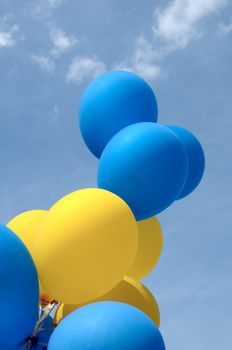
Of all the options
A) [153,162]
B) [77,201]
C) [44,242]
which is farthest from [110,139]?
[44,242]

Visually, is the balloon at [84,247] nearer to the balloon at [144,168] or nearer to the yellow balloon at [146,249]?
the balloon at [144,168]

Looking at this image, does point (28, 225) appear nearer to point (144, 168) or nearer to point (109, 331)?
point (144, 168)

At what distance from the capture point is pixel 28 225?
18.1ft

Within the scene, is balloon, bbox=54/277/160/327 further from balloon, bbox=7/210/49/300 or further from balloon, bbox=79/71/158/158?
balloon, bbox=79/71/158/158

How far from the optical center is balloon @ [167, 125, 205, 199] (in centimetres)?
627

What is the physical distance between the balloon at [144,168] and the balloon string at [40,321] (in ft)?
4.30

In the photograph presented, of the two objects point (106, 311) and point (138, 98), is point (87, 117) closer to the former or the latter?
point (138, 98)

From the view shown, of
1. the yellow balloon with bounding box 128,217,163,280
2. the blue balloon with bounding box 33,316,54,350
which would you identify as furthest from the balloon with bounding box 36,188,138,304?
the yellow balloon with bounding box 128,217,163,280

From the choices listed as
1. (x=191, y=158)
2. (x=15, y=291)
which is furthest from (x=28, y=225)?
(x=191, y=158)

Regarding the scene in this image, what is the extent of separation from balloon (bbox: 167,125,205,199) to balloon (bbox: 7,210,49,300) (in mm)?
1833

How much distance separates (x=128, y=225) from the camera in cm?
476

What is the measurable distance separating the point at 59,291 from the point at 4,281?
68cm

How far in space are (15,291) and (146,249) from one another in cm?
222

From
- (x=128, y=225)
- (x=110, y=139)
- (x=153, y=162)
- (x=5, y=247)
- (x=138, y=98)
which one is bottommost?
(x=5, y=247)
